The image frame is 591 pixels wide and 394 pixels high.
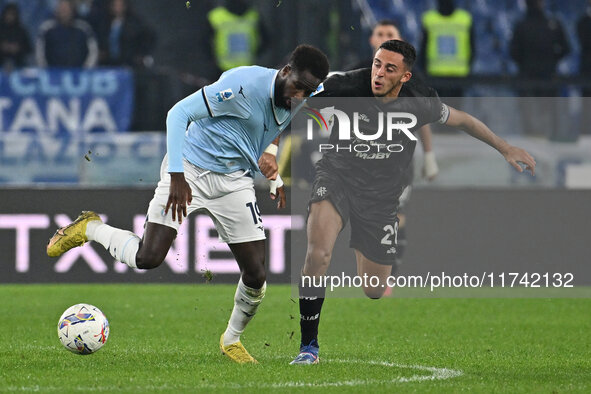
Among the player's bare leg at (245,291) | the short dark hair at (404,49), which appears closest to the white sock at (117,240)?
the player's bare leg at (245,291)

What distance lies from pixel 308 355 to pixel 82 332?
52.8 inches

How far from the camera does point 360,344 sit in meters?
8.26

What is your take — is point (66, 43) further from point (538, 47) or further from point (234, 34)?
point (538, 47)

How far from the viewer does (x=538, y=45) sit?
47.3ft

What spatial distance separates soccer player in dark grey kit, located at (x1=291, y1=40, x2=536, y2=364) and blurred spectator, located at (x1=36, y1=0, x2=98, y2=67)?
6862mm

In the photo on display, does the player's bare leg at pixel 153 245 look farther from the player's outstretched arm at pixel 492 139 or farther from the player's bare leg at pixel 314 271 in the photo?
the player's outstretched arm at pixel 492 139

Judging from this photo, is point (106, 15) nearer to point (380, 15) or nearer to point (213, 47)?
point (213, 47)

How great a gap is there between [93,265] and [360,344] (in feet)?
15.3

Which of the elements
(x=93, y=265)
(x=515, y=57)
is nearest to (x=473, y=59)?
(x=515, y=57)

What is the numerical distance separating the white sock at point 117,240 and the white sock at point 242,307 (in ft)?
2.29

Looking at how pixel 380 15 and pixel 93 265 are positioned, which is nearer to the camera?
pixel 93 265

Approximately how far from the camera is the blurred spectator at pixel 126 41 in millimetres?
13969

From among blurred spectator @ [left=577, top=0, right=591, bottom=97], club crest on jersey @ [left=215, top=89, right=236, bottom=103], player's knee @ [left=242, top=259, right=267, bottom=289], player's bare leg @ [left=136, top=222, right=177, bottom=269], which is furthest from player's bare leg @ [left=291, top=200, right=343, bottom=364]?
blurred spectator @ [left=577, top=0, right=591, bottom=97]

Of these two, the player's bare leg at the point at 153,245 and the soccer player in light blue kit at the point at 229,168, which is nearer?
the soccer player in light blue kit at the point at 229,168
